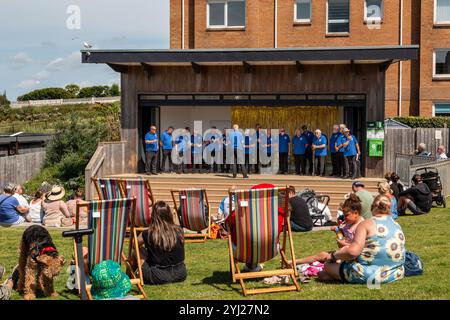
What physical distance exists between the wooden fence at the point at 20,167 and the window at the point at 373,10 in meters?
17.2

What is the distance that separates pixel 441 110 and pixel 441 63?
242 centimetres

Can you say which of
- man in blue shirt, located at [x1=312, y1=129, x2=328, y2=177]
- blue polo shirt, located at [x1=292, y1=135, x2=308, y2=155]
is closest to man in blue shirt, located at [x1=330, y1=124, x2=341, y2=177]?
man in blue shirt, located at [x1=312, y1=129, x2=328, y2=177]

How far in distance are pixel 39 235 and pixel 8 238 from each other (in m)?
5.71

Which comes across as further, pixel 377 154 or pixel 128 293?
pixel 377 154

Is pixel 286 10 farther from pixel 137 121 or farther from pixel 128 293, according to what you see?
pixel 128 293

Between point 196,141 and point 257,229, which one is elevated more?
point 196,141

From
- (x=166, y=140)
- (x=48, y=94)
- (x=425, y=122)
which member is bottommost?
(x=166, y=140)

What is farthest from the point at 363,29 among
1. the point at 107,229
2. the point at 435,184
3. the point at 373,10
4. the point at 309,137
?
the point at 107,229

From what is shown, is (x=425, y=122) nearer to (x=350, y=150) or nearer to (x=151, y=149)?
(x=350, y=150)

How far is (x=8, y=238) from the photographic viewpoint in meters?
13.2

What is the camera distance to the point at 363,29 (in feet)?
113

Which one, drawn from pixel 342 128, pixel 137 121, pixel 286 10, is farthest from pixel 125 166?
pixel 286 10

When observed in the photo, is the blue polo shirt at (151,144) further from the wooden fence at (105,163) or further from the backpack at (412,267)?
the backpack at (412,267)

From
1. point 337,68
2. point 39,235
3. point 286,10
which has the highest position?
point 286,10
